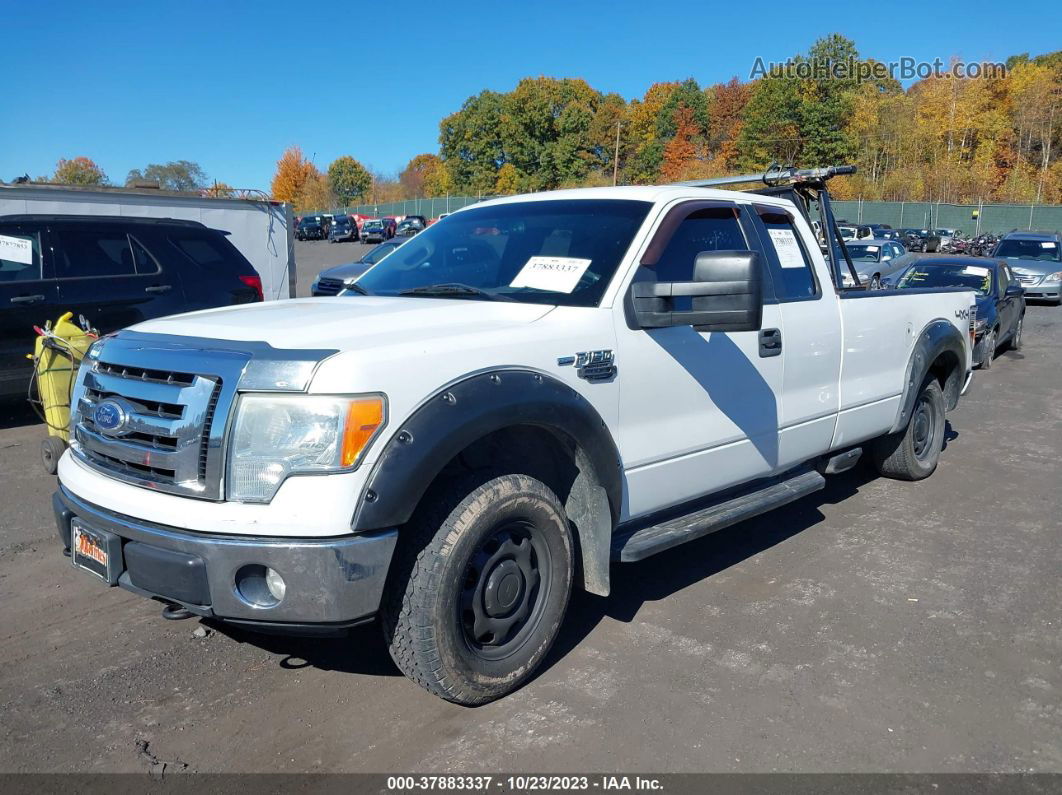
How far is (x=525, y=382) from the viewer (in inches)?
122

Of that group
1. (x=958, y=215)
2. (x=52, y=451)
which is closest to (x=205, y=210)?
(x=52, y=451)

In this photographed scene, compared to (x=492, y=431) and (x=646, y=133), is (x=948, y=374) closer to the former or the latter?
(x=492, y=431)

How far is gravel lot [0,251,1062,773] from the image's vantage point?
2.96 m

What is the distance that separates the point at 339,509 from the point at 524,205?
2308 mm

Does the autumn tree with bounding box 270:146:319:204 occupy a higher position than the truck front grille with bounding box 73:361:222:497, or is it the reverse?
the autumn tree with bounding box 270:146:319:204

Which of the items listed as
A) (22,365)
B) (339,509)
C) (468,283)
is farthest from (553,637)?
(22,365)

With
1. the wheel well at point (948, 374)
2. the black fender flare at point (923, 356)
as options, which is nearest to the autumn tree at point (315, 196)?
the wheel well at point (948, 374)

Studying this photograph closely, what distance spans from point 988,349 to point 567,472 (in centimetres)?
1071

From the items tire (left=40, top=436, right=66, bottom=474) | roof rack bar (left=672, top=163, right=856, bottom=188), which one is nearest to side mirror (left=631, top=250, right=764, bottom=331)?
roof rack bar (left=672, top=163, right=856, bottom=188)

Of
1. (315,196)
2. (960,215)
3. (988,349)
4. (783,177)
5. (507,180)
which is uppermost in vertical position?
(315,196)

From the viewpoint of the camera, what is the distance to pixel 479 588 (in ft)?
10.2

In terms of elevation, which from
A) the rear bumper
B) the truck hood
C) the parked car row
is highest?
the parked car row

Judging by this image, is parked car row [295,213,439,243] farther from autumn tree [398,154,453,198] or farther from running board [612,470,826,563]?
running board [612,470,826,563]

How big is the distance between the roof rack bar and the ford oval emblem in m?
3.77
